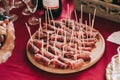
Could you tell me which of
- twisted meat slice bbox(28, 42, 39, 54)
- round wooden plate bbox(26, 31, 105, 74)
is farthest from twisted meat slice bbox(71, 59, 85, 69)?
twisted meat slice bbox(28, 42, 39, 54)

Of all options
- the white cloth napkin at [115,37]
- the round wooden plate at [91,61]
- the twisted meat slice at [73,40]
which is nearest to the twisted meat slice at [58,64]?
the round wooden plate at [91,61]

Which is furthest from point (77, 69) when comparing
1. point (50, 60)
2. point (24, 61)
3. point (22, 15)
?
point (22, 15)

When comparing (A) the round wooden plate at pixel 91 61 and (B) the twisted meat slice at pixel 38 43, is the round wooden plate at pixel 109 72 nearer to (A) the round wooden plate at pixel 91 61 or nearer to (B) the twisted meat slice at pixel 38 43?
(A) the round wooden plate at pixel 91 61

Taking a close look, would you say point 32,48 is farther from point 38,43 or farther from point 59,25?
point 59,25

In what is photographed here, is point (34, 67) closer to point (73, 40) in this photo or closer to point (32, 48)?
point (32, 48)

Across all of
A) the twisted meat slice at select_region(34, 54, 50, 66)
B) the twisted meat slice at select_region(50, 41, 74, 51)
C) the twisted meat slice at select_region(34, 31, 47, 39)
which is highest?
the twisted meat slice at select_region(34, 31, 47, 39)

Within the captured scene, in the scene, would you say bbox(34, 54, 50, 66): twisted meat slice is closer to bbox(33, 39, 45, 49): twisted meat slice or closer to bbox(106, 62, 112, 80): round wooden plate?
bbox(33, 39, 45, 49): twisted meat slice

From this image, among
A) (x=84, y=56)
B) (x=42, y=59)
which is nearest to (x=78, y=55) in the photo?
(x=84, y=56)

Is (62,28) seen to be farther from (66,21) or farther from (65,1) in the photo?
(65,1)

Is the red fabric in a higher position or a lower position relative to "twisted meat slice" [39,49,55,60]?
lower

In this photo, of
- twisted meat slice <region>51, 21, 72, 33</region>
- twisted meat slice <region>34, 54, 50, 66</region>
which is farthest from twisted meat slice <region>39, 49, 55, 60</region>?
twisted meat slice <region>51, 21, 72, 33</region>

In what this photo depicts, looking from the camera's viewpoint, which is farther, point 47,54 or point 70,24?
point 70,24

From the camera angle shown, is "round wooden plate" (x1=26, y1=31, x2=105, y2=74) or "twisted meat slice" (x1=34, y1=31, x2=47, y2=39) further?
"twisted meat slice" (x1=34, y1=31, x2=47, y2=39)
